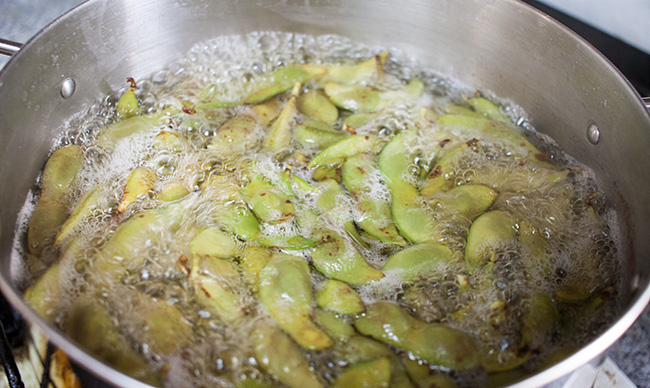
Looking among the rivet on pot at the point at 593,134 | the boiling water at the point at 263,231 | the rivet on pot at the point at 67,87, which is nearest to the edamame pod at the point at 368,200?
the boiling water at the point at 263,231

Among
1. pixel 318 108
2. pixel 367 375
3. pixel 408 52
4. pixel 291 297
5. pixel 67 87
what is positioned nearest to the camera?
pixel 367 375

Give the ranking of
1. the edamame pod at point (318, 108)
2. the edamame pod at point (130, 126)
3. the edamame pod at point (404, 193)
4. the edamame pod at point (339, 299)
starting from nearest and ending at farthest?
the edamame pod at point (339, 299)
the edamame pod at point (404, 193)
the edamame pod at point (130, 126)
the edamame pod at point (318, 108)

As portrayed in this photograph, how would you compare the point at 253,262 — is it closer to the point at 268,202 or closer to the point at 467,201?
the point at 268,202

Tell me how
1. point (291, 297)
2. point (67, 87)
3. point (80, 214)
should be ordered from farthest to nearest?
point (67, 87) → point (80, 214) → point (291, 297)

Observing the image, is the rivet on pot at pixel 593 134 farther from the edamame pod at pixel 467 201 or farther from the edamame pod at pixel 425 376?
the edamame pod at pixel 425 376

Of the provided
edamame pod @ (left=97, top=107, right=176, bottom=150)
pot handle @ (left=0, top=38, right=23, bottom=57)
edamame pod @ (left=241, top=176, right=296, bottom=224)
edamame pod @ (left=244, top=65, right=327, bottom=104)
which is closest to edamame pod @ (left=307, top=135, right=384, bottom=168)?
edamame pod @ (left=241, top=176, right=296, bottom=224)

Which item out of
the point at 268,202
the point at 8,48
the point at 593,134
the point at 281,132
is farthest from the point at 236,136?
the point at 593,134

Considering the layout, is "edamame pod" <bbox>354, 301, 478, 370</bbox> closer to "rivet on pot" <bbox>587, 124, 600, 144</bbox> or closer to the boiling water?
the boiling water
